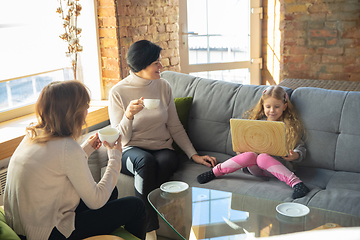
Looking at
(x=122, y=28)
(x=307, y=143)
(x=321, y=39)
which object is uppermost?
(x=122, y=28)

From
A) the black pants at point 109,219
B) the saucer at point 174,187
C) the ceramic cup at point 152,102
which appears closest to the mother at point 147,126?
the ceramic cup at point 152,102

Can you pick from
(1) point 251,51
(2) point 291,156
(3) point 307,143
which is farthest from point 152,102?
(1) point 251,51

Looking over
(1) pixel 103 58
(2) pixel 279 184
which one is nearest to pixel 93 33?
(1) pixel 103 58

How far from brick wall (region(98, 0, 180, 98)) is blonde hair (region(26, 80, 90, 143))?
1631 millimetres

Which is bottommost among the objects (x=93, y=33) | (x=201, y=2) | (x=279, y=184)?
(x=279, y=184)

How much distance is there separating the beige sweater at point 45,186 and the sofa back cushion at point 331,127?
52.9 inches

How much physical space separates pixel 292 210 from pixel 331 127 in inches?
31.1

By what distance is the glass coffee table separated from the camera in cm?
138

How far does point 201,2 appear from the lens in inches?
149

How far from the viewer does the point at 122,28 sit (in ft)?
9.73

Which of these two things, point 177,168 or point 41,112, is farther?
point 177,168

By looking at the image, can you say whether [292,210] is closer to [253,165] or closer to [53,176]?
[253,165]

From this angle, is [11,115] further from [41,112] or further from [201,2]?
[201,2]

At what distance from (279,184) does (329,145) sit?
1.34 ft
